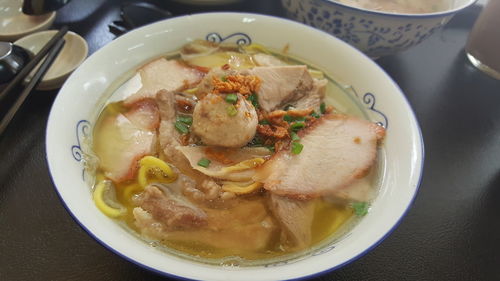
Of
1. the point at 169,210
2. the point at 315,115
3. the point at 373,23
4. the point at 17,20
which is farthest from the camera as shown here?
the point at 17,20

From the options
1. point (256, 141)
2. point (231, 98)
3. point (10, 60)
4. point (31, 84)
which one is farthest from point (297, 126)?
point (10, 60)

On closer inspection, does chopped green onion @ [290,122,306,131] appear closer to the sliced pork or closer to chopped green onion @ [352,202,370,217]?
the sliced pork

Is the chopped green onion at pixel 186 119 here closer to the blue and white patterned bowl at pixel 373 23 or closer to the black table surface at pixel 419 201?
the black table surface at pixel 419 201

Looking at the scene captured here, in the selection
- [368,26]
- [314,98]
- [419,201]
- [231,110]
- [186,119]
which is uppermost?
[368,26]

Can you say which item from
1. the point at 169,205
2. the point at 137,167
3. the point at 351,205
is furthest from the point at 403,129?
the point at 137,167

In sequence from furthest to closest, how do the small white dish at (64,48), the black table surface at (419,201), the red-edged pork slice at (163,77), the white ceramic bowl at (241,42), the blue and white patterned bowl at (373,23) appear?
the small white dish at (64,48)
the blue and white patterned bowl at (373,23)
the red-edged pork slice at (163,77)
the black table surface at (419,201)
the white ceramic bowl at (241,42)

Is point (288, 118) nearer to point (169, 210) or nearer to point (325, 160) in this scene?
point (325, 160)

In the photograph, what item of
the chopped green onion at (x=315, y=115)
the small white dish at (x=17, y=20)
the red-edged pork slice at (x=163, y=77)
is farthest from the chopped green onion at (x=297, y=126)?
the small white dish at (x=17, y=20)
